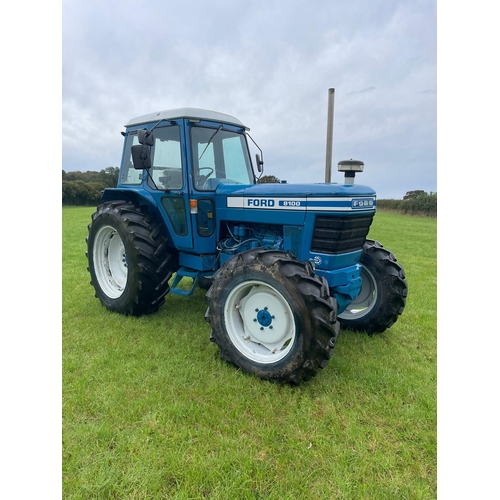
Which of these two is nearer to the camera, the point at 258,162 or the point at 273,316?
the point at 273,316

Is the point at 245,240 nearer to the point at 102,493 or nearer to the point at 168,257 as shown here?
the point at 168,257

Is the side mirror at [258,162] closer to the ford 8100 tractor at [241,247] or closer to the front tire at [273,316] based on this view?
the ford 8100 tractor at [241,247]

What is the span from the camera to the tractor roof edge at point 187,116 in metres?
4.09

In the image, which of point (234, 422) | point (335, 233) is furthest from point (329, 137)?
point (234, 422)

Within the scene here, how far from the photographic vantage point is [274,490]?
2080 millimetres

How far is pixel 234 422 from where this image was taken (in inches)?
103

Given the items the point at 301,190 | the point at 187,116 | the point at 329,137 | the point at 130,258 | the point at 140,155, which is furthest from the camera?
the point at 329,137

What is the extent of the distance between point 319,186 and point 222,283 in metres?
1.27

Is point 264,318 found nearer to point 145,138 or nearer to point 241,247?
point 241,247

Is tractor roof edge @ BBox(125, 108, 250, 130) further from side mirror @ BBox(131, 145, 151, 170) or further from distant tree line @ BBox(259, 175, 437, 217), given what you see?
distant tree line @ BBox(259, 175, 437, 217)

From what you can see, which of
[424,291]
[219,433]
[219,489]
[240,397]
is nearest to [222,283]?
[240,397]

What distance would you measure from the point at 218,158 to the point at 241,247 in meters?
1.15

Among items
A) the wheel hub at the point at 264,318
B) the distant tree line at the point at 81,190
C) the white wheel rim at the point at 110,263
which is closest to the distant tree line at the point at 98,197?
the distant tree line at the point at 81,190

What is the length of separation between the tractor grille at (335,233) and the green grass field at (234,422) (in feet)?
3.59
